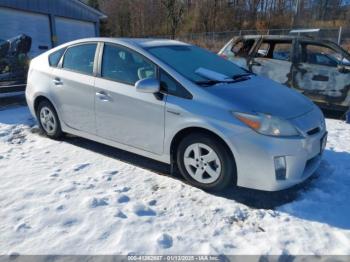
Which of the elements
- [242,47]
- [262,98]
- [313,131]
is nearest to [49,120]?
[262,98]

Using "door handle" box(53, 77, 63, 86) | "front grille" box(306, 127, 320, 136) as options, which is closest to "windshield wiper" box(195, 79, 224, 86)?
"front grille" box(306, 127, 320, 136)

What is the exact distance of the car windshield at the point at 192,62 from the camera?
3705 millimetres

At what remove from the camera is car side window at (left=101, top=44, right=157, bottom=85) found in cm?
382

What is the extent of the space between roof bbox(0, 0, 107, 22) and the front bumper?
12275 millimetres

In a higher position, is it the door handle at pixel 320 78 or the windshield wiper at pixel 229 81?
the windshield wiper at pixel 229 81

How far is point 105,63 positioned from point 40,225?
7.07 feet

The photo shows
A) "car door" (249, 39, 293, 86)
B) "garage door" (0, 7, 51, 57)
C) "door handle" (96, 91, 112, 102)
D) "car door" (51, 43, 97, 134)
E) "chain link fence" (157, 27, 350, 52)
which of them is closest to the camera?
"door handle" (96, 91, 112, 102)

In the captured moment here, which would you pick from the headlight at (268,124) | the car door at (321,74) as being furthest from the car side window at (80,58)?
the car door at (321,74)

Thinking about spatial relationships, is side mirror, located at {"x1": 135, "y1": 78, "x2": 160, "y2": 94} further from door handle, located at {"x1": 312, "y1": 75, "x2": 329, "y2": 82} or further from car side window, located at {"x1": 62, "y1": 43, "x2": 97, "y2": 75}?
door handle, located at {"x1": 312, "y1": 75, "x2": 329, "y2": 82}

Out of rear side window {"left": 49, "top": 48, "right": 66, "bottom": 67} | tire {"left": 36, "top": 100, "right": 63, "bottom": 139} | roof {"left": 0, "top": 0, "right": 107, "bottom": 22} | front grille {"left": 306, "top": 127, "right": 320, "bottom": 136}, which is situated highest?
roof {"left": 0, "top": 0, "right": 107, "bottom": 22}

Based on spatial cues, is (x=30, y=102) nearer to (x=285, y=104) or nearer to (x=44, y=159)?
(x=44, y=159)

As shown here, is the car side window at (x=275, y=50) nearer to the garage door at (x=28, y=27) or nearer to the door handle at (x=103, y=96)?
the door handle at (x=103, y=96)

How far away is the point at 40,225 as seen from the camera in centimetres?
288

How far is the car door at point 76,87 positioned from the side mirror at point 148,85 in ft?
3.04
